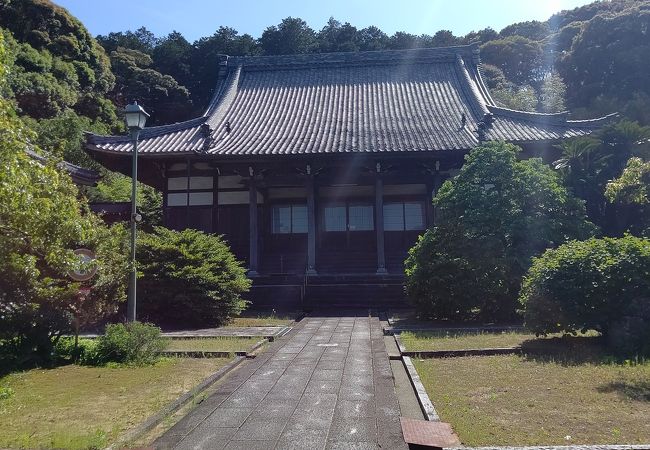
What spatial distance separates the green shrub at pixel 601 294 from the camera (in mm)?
7211

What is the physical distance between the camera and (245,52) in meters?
55.0

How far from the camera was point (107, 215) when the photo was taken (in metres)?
16.7

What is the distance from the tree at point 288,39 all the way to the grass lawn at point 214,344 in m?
49.7

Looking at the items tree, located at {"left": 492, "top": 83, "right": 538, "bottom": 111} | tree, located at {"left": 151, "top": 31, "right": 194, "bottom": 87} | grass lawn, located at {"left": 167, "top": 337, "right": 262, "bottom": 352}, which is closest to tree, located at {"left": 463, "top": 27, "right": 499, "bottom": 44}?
tree, located at {"left": 492, "top": 83, "right": 538, "bottom": 111}

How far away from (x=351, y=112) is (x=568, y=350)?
48.0ft

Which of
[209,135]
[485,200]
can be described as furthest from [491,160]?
[209,135]

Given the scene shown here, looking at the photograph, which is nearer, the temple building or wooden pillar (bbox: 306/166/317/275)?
wooden pillar (bbox: 306/166/317/275)

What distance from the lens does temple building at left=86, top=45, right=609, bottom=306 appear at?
16.6m

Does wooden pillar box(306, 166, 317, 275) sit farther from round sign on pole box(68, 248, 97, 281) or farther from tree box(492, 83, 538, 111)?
tree box(492, 83, 538, 111)

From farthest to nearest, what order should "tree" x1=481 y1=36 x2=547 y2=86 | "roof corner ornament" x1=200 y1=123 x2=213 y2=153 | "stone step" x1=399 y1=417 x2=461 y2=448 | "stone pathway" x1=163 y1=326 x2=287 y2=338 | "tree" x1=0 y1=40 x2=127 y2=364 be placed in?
1. "tree" x1=481 y1=36 x2=547 y2=86
2. "roof corner ornament" x1=200 y1=123 x2=213 y2=153
3. "stone pathway" x1=163 y1=326 x2=287 y2=338
4. "tree" x1=0 y1=40 x2=127 y2=364
5. "stone step" x1=399 y1=417 x2=461 y2=448

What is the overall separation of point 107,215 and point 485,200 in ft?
40.0

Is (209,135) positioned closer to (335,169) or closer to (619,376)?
(335,169)

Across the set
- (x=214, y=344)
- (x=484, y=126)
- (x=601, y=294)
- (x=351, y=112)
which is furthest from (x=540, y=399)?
(x=351, y=112)

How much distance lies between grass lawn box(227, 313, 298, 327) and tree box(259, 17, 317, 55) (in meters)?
46.1
